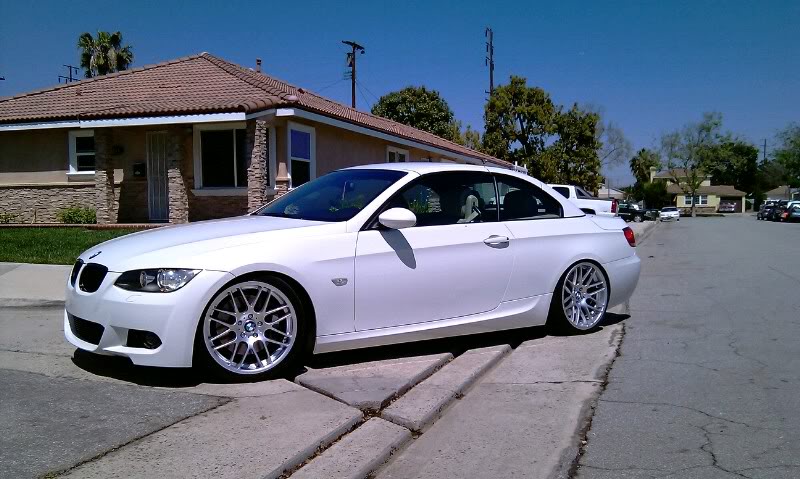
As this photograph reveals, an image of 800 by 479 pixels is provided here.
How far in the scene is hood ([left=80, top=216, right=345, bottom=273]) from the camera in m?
4.50

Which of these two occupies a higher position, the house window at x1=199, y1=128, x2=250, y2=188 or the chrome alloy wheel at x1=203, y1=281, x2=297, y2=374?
the house window at x1=199, y1=128, x2=250, y2=188

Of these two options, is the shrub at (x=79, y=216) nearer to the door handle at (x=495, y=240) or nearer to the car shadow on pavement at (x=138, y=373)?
the car shadow on pavement at (x=138, y=373)

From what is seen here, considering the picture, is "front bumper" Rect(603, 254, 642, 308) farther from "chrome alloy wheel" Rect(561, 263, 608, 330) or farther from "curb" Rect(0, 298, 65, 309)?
"curb" Rect(0, 298, 65, 309)

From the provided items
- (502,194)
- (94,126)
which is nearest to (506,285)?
(502,194)

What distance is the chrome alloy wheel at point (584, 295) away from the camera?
6234mm

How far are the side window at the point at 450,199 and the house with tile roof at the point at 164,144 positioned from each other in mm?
9849

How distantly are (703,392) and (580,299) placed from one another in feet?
5.68

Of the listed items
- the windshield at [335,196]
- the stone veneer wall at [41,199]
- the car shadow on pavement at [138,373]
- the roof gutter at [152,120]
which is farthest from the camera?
the stone veneer wall at [41,199]

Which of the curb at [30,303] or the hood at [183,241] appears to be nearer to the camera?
the hood at [183,241]

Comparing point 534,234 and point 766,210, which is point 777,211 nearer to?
point 766,210

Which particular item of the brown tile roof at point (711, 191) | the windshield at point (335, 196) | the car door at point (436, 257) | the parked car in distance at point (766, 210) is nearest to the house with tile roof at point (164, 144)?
the windshield at point (335, 196)

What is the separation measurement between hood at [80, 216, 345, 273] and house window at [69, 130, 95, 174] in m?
13.8

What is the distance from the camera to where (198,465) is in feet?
11.1

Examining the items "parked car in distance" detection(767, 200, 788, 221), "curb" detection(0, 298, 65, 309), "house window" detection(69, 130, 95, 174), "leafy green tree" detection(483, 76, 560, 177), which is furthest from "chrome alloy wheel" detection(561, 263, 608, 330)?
"parked car in distance" detection(767, 200, 788, 221)
